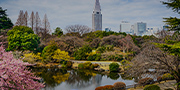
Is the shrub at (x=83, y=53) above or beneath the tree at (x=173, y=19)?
beneath

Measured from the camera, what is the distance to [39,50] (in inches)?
1119

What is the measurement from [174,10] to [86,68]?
15916 millimetres

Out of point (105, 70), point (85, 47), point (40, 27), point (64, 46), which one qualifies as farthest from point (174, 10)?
point (40, 27)

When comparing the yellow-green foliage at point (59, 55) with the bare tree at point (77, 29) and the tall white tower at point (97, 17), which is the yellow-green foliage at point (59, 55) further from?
the tall white tower at point (97, 17)

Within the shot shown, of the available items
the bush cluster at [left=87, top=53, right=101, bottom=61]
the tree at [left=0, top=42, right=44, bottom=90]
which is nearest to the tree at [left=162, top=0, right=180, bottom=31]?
the tree at [left=0, top=42, right=44, bottom=90]

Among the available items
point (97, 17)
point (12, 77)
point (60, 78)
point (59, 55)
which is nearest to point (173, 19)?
point (12, 77)

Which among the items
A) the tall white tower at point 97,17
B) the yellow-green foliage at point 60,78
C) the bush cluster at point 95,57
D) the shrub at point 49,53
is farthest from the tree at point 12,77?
the tall white tower at point 97,17

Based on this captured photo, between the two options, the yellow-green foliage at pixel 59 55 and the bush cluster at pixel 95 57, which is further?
the bush cluster at pixel 95 57

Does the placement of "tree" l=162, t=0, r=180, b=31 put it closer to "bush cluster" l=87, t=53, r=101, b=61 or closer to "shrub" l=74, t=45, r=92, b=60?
"bush cluster" l=87, t=53, r=101, b=61

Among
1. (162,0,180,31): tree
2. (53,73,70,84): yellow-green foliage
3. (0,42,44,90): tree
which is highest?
(162,0,180,31): tree

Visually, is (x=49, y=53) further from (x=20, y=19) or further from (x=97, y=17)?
(x=97, y=17)

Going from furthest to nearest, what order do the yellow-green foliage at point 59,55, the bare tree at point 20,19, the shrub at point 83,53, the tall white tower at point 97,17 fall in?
the tall white tower at point 97,17, the bare tree at point 20,19, the shrub at point 83,53, the yellow-green foliage at point 59,55

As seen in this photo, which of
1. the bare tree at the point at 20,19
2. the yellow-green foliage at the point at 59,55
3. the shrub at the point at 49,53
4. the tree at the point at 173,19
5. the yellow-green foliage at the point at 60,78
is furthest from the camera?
the bare tree at the point at 20,19

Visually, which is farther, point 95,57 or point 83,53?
point 83,53
